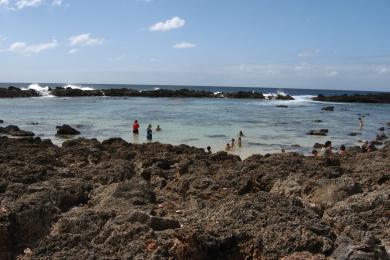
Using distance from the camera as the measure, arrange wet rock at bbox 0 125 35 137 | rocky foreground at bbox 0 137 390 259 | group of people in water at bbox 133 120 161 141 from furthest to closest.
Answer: wet rock at bbox 0 125 35 137 < group of people in water at bbox 133 120 161 141 < rocky foreground at bbox 0 137 390 259

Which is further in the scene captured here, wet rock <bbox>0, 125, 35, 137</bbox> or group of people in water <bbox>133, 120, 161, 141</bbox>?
wet rock <bbox>0, 125, 35, 137</bbox>

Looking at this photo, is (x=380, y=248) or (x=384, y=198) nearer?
(x=380, y=248)

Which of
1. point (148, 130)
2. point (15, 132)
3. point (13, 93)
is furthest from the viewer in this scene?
point (13, 93)

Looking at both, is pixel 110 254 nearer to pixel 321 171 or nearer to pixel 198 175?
pixel 198 175

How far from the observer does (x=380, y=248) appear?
192 inches

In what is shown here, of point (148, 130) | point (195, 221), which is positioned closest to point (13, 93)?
point (148, 130)

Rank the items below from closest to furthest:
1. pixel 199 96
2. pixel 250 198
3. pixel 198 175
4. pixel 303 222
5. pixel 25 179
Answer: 1. pixel 303 222
2. pixel 250 198
3. pixel 25 179
4. pixel 198 175
5. pixel 199 96

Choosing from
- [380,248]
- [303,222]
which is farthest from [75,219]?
[380,248]

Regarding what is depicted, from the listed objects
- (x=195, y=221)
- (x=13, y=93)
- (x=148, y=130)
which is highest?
(x=195, y=221)

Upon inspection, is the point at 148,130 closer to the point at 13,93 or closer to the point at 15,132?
the point at 15,132

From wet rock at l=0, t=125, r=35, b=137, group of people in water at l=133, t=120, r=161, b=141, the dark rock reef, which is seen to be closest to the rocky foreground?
group of people in water at l=133, t=120, r=161, b=141

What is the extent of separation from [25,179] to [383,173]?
7233 mm

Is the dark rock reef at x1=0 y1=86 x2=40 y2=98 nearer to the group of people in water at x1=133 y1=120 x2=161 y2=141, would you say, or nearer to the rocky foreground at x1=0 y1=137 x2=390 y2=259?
the group of people in water at x1=133 y1=120 x2=161 y2=141

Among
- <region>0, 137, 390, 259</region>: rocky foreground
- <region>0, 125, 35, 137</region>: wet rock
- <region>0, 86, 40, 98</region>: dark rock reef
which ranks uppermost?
<region>0, 137, 390, 259</region>: rocky foreground
